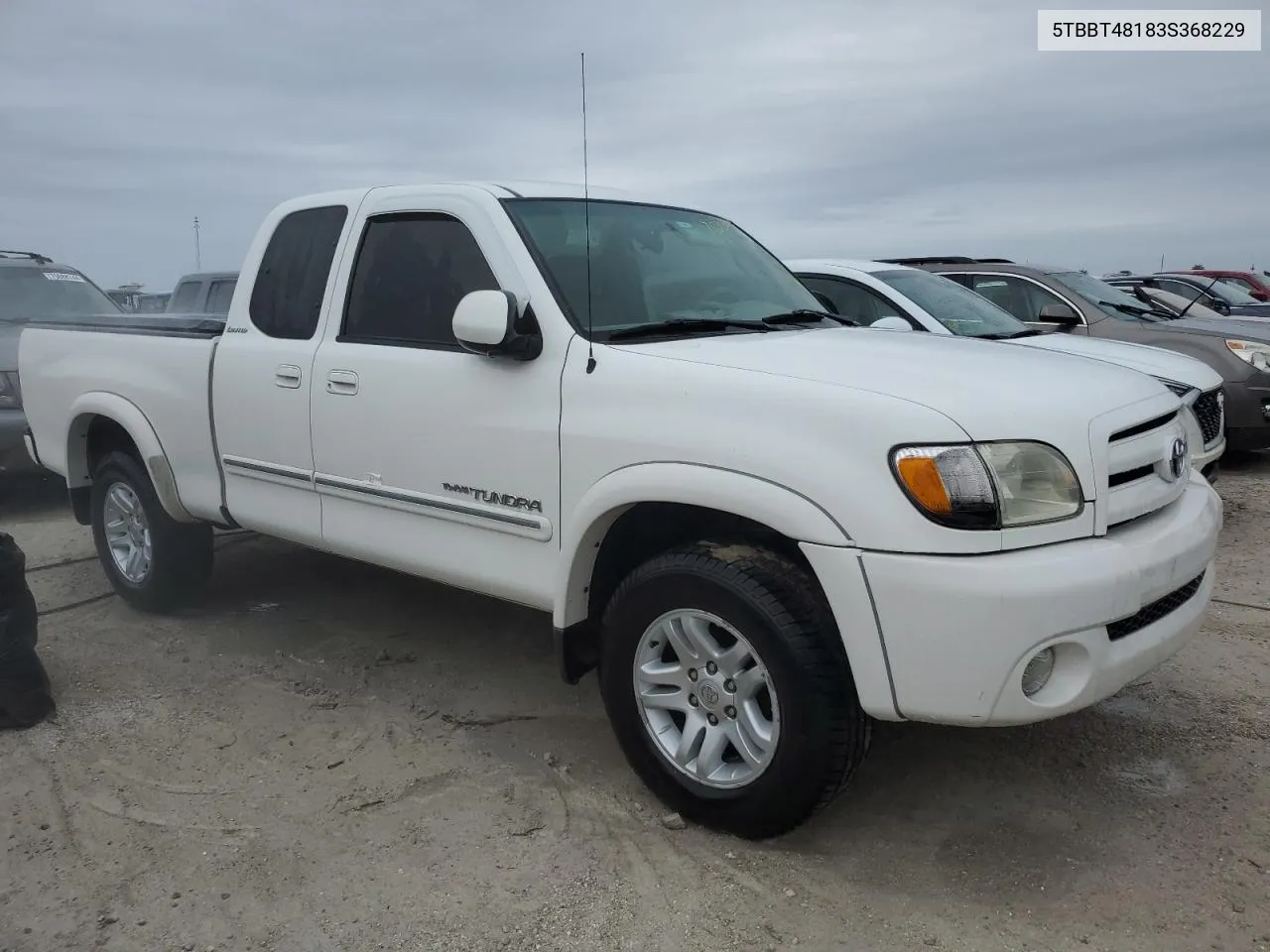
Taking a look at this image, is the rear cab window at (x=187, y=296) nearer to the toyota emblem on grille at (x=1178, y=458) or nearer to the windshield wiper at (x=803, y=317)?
the windshield wiper at (x=803, y=317)

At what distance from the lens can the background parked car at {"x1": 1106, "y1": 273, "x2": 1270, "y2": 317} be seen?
12805 millimetres

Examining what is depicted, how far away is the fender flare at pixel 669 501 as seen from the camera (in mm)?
2674

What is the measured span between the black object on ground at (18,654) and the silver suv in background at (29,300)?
4.29 meters

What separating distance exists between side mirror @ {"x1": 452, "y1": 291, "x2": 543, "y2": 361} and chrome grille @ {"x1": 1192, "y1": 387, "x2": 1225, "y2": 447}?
4328 mm

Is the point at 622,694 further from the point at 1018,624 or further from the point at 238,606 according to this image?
the point at 238,606

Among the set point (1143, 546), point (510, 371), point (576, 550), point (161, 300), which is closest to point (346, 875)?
point (576, 550)

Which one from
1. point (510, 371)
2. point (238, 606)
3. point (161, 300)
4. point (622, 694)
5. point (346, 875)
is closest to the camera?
point (346, 875)

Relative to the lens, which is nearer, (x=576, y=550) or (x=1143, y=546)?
(x=1143, y=546)

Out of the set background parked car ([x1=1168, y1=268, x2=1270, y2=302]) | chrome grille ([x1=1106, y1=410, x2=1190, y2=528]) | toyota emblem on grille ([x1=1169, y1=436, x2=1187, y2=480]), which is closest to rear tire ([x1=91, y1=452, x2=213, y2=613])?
chrome grille ([x1=1106, y1=410, x2=1190, y2=528])

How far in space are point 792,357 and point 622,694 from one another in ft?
3.69

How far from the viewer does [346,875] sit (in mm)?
2945

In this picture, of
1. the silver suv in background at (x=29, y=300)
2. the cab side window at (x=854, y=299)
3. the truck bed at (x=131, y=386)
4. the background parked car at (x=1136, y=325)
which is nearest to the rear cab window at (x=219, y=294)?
the silver suv in background at (x=29, y=300)

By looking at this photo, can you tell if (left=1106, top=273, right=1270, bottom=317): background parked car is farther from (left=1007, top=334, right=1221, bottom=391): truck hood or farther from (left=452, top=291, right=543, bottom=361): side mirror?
(left=452, top=291, right=543, bottom=361): side mirror

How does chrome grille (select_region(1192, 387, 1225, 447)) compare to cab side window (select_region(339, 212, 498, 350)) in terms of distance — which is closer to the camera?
cab side window (select_region(339, 212, 498, 350))
